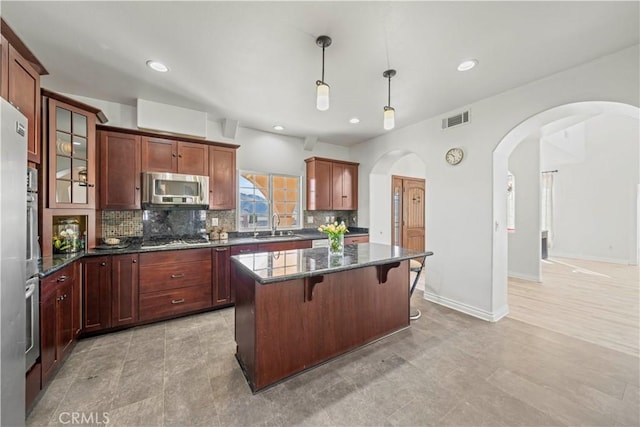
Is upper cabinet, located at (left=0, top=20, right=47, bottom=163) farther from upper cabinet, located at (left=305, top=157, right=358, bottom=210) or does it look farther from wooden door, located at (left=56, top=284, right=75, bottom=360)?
upper cabinet, located at (left=305, top=157, right=358, bottom=210)

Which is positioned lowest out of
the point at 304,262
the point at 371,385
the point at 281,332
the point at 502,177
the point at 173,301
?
the point at 371,385

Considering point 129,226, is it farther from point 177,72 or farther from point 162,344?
point 177,72

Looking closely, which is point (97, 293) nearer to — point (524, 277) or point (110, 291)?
point (110, 291)

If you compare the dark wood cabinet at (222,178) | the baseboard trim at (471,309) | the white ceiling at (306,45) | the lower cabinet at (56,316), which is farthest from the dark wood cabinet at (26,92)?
the baseboard trim at (471,309)

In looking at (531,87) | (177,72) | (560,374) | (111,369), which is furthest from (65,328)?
(531,87)

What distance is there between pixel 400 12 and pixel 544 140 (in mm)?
7261

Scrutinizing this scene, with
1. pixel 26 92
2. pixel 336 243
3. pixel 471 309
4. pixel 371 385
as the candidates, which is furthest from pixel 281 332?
pixel 26 92

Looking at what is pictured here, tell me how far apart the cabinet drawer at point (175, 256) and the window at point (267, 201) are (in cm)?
107

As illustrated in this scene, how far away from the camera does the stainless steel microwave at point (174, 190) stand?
3.15 meters

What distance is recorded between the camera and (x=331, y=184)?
498 cm

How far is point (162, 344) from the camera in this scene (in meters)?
2.55

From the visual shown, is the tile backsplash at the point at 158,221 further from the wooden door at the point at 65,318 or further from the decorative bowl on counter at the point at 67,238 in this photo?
the wooden door at the point at 65,318

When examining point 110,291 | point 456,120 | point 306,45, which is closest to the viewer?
point 306,45

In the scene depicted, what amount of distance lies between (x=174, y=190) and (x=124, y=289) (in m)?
1.31
